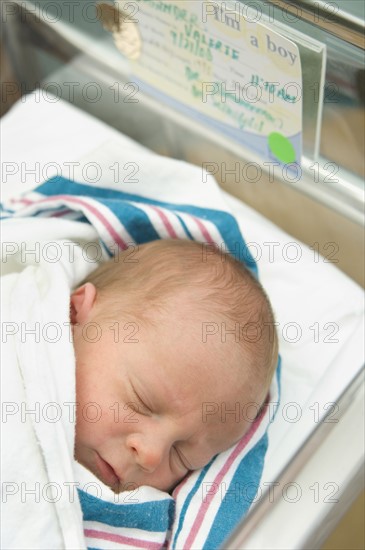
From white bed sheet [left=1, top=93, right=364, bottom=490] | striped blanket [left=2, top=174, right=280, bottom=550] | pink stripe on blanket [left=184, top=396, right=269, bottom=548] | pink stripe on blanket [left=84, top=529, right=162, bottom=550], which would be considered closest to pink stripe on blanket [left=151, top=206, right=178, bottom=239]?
striped blanket [left=2, top=174, right=280, bottom=550]

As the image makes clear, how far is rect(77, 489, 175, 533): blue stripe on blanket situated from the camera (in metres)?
0.73

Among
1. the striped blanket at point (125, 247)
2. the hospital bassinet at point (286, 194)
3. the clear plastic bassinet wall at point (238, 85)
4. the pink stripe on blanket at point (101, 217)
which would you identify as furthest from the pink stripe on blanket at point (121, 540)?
the clear plastic bassinet wall at point (238, 85)

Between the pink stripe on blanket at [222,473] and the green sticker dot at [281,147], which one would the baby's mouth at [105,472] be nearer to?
the pink stripe on blanket at [222,473]

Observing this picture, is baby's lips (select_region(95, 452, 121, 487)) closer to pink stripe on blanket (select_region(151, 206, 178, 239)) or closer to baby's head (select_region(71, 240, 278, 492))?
baby's head (select_region(71, 240, 278, 492))

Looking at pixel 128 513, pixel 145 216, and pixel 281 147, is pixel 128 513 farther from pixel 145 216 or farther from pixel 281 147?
pixel 281 147

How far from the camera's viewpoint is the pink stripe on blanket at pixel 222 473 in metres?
0.76

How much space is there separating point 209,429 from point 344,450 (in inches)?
5.3

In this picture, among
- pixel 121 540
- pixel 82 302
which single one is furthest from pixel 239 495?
pixel 82 302

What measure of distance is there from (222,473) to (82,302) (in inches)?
9.7

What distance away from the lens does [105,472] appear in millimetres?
729

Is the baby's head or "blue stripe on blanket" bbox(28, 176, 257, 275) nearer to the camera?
the baby's head

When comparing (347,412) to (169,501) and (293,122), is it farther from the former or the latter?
(293,122)

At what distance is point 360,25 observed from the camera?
0.70 metres

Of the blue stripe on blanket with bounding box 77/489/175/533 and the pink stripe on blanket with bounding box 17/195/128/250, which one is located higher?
the pink stripe on blanket with bounding box 17/195/128/250
